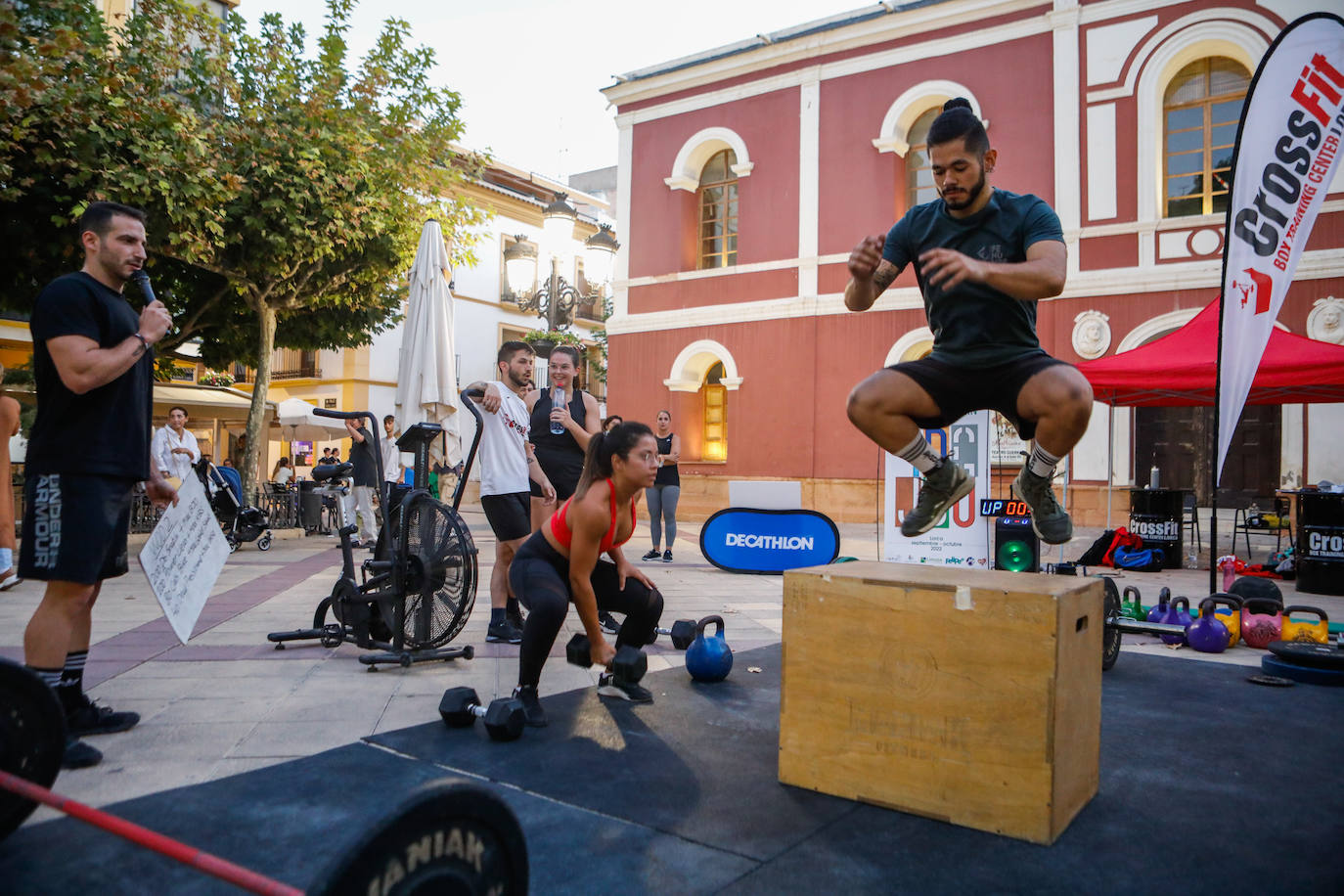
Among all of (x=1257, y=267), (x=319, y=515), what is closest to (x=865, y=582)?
(x=1257, y=267)

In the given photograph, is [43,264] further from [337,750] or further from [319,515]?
[337,750]

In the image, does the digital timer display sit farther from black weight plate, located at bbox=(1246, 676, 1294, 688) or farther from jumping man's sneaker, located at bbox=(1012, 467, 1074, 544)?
jumping man's sneaker, located at bbox=(1012, 467, 1074, 544)

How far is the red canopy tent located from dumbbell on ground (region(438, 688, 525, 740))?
23.1 ft

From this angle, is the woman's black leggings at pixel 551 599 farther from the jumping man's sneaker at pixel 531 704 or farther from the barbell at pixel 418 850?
the barbell at pixel 418 850

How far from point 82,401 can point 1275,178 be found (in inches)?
267

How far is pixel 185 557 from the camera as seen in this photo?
3.70 meters

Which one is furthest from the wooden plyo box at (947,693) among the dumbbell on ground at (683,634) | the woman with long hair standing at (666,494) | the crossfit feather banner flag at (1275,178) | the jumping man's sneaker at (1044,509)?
the woman with long hair standing at (666,494)

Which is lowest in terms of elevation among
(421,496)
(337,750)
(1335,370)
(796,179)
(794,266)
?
(337,750)

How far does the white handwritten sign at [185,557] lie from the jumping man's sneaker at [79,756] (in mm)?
598

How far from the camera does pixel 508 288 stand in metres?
30.2

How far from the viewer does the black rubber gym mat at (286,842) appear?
2125 millimetres

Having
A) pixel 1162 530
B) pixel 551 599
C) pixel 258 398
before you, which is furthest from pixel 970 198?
pixel 258 398

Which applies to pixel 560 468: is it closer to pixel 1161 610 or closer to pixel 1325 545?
pixel 1161 610

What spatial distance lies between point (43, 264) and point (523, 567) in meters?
9.56
